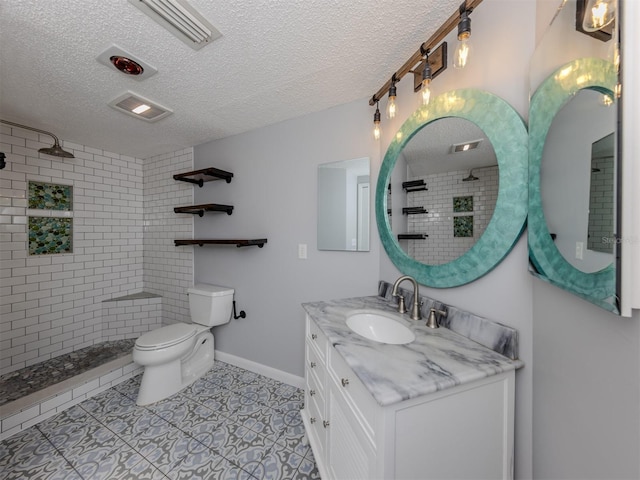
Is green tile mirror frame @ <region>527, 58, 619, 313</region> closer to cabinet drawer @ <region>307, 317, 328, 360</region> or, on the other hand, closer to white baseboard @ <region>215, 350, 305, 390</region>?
cabinet drawer @ <region>307, 317, 328, 360</region>

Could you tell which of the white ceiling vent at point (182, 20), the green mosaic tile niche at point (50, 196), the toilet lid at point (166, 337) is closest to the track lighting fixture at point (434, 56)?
the white ceiling vent at point (182, 20)

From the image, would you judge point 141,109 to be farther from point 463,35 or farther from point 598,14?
point 598,14

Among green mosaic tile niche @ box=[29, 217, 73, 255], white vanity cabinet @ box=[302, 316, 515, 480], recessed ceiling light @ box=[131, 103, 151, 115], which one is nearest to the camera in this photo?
white vanity cabinet @ box=[302, 316, 515, 480]

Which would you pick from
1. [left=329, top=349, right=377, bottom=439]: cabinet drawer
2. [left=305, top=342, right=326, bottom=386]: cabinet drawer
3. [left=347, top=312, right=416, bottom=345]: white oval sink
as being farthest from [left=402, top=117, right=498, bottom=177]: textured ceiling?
[left=305, top=342, right=326, bottom=386]: cabinet drawer

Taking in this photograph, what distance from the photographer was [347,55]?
1280 mm

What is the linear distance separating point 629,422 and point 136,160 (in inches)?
159

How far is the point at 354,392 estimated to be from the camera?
2.70 ft

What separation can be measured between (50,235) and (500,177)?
360 cm

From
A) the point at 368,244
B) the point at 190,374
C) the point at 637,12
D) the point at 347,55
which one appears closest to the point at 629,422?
the point at 637,12

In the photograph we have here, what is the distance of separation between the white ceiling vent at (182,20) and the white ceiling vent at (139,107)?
2.55 ft

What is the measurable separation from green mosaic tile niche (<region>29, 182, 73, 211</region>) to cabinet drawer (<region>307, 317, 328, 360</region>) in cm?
282

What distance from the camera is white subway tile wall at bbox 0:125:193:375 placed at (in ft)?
6.82

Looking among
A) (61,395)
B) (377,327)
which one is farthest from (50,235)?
(377,327)

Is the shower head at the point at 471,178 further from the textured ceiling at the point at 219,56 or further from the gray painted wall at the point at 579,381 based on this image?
the textured ceiling at the point at 219,56
